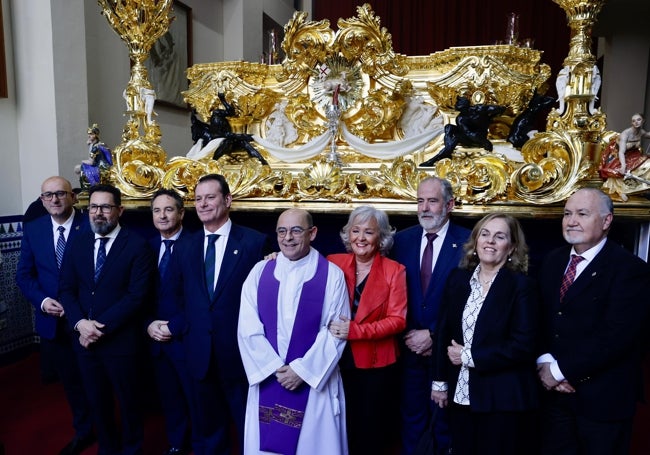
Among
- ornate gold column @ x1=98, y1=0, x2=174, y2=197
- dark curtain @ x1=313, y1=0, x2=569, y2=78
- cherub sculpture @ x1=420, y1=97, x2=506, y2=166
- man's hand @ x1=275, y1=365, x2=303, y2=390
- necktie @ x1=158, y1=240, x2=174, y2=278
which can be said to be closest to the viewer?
man's hand @ x1=275, y1=365, x2=303, y2=390

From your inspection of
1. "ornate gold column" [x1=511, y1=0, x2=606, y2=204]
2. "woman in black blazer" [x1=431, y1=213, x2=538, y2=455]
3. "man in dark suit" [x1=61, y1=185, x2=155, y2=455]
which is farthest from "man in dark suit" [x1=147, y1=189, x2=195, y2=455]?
"ornate gold column" [x1=511, y1=0, x2=606, y2=204]

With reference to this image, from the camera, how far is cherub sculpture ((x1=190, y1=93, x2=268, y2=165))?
164 inches

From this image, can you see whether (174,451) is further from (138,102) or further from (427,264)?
(138,102)

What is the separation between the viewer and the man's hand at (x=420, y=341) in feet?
7.66

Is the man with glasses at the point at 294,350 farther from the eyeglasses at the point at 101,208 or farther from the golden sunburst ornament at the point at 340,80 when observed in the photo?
the golden sunburst ornament at the point at 340,80

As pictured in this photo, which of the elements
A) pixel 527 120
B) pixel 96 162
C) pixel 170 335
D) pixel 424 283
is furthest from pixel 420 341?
pixel 96 162

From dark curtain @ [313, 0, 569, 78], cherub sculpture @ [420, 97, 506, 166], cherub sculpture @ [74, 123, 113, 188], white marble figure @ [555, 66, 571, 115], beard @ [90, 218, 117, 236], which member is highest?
dark curtain @ [313, 0, 569, 78]

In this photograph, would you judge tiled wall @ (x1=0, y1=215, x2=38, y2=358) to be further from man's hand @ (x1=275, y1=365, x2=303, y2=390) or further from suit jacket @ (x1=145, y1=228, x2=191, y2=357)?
man's hand @ (x1=275, y1=365, x2=303, y2=390)

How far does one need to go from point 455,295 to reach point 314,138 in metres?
2.52

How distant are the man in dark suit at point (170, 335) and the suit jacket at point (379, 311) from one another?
3.03 ft

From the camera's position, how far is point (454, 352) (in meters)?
1.94

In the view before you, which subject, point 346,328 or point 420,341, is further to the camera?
point 420,341

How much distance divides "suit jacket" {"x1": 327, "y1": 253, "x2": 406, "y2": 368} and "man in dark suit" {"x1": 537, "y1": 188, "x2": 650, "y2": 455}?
63cm

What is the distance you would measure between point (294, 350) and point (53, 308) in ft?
4.99
